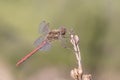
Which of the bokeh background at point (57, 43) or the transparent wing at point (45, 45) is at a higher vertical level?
the transparent wing at point (45, 45)

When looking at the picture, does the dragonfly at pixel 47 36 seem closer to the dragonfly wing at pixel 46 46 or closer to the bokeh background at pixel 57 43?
the dragonfly wing at pixel 46 46

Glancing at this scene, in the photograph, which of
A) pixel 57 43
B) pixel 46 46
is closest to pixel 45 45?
pixel 46 46

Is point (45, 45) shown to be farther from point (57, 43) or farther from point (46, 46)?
point (57, 43)

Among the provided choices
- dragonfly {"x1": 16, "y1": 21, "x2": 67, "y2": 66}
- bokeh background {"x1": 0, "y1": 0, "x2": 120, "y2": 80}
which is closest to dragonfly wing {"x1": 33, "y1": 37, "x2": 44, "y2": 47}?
dragonfly {"x1": 16, "y1": 21, "x2": 67, "y2": 66}

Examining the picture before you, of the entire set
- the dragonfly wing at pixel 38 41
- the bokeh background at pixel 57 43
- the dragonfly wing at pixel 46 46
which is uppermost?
the dragonfly wing at pixel 38 41

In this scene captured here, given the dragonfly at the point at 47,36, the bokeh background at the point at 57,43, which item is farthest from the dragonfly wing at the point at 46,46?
the bokeh background at the point at 57,43

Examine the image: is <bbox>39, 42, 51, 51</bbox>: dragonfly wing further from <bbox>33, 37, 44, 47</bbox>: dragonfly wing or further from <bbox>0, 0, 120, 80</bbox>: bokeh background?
<bbox>0, 0, 120, 80</bbox>: bokeh background

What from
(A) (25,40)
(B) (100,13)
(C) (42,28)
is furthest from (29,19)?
(C) (42,28)

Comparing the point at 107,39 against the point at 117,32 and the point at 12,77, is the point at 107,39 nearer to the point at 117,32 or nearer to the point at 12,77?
the point at 117,32
